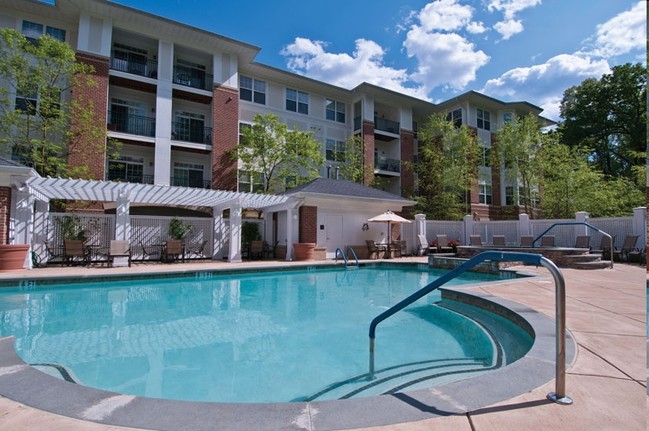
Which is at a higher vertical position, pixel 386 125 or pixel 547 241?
pixel 386 125

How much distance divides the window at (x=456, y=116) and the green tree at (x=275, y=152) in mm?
12471

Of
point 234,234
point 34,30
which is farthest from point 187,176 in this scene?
point 34,30

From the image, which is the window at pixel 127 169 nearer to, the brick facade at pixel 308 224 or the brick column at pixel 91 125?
the brick column at pixel 91 125

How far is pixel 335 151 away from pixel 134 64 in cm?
1298

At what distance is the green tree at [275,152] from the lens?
19.8 meters

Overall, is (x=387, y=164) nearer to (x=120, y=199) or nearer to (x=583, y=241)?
(x=583, y=241)

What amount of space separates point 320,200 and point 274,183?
539cm

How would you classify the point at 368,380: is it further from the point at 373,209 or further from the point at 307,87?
the point at 307,87

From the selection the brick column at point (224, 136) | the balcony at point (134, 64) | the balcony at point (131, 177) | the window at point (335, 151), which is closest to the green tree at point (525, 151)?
the window at point (335, 151)

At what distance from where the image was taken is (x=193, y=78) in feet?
65.8

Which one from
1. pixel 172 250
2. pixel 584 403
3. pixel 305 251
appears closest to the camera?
pixel 584 403

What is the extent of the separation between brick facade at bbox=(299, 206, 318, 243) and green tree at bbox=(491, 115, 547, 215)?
16.5 m

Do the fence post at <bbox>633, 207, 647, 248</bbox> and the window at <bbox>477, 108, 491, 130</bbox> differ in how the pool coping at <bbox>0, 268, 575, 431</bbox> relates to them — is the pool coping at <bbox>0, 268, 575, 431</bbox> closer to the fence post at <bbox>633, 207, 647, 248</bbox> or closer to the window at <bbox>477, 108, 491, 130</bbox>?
the fence post at <bbox>633, 207, 647, 248</bbox>

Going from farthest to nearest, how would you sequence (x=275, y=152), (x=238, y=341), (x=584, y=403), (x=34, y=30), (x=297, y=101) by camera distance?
(x=297, y=101) → (x=275, y=152) → (x=34, y=30) → (x=238, y=341) → (x=584, y=403)
